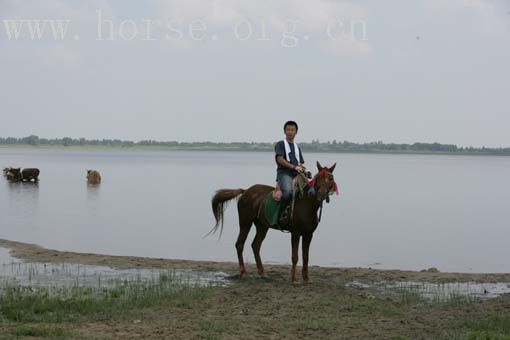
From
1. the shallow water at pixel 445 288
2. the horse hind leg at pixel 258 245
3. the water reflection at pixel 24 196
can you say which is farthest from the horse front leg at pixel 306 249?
the water reflection at pixel 24 196

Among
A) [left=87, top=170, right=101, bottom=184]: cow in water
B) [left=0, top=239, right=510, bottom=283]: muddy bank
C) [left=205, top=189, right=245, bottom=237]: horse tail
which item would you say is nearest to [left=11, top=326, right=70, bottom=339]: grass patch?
[left=205, top=189, right=245, bottom=237]: horse tail

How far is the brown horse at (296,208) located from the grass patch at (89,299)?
159cm

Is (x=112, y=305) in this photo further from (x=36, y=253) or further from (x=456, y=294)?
(x=36, y=253)

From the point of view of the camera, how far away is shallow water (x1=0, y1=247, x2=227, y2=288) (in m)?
11.5

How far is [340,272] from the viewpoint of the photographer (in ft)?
42.5

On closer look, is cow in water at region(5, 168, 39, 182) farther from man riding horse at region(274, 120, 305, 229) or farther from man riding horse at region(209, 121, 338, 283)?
man riding horse at region(274, 120, 305, 229)

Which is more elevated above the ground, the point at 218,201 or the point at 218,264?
the point at 218,201

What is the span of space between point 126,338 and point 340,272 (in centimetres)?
635

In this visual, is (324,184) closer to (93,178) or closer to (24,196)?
(24,196)

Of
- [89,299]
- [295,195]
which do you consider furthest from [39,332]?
[295,195]

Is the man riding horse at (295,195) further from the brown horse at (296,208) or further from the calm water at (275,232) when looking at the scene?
the calm water at (275,232)

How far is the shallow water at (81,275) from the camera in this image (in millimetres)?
11453

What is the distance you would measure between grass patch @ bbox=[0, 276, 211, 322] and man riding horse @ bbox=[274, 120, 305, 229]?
1.81 metres

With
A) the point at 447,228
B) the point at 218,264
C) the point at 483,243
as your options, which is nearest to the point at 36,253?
the point at 218,264
